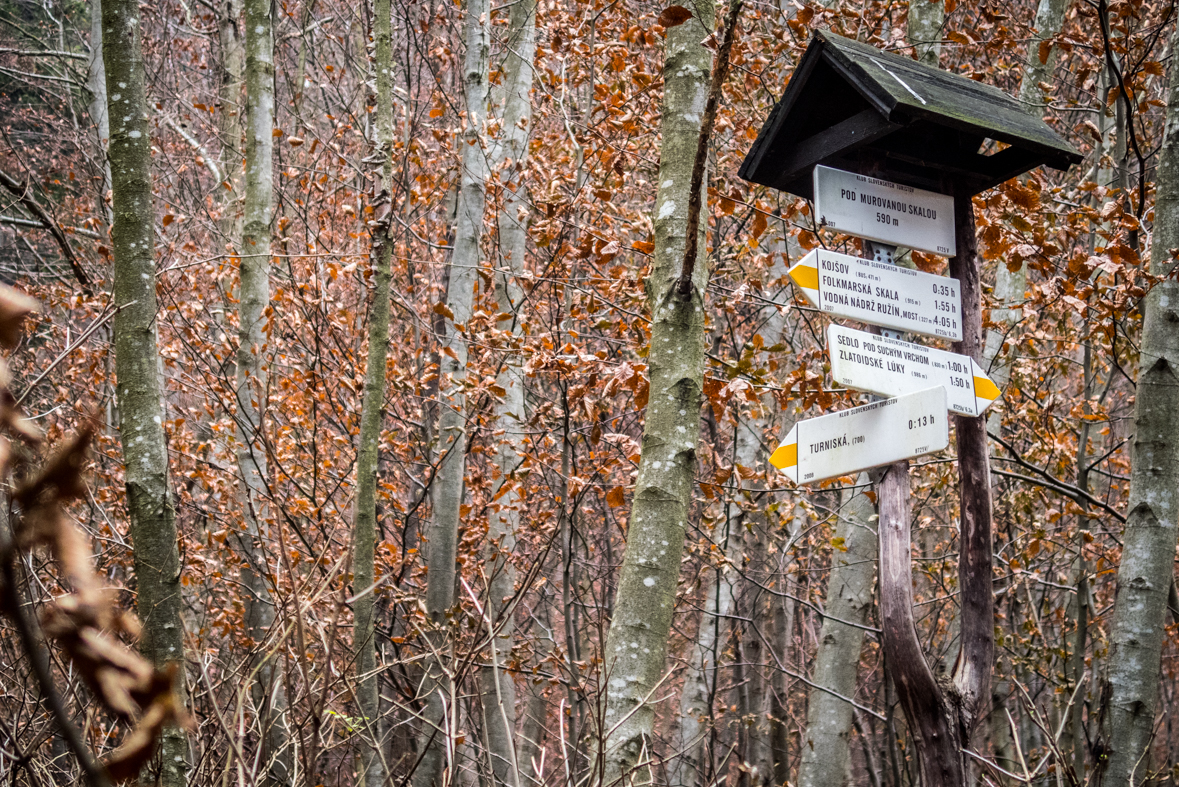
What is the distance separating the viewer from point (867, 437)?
3.11m

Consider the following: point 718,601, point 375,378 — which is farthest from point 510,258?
point 718,601

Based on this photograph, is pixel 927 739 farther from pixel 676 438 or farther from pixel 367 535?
pixel 367 535

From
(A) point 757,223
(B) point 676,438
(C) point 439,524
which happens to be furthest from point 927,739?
(C) point 439,524

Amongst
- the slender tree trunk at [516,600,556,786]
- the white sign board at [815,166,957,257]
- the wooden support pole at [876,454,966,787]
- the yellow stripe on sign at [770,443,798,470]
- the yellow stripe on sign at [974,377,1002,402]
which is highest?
the white sign board at [815,166,957,257]

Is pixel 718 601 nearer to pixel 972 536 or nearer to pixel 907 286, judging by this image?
pixel 972 536

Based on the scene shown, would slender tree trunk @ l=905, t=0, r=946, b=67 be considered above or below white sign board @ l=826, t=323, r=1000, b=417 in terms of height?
above

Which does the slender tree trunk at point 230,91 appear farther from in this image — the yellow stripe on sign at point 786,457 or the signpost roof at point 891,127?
the yellow stripe on sign at point 786,457

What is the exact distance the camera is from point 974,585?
3.35m

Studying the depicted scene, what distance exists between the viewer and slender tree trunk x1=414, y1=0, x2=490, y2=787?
6.11 metres

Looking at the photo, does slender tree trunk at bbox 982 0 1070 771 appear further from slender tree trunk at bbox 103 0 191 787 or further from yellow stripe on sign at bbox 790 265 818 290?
slender tree trunk at bbox 103 0 191 787

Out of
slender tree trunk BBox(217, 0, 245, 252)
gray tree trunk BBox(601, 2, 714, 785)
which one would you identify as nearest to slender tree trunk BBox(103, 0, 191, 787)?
gray tree trunk BBox(601, 2, 714, 785)

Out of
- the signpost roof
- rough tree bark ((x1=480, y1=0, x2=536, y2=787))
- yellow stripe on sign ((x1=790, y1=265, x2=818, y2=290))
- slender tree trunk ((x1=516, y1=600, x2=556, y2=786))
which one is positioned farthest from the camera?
slender tree trunk ((x1=516, y1=600, x2=556, y2=786))

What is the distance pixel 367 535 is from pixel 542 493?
4959 mm

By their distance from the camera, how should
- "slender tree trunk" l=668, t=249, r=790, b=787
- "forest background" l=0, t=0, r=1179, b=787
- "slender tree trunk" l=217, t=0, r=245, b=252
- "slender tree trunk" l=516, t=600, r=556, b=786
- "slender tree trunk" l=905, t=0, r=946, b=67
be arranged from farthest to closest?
"slender tree trunk" l=217, t=0, r=245, b=252 → "slender tree trunk" l=668, t=249, r=790, b=787 → "slender tree trunk" l=516, t=600, r=556, b=786 → "slender tree trunk" l=905, t=0, r=946, b=67 → "forest background" l=0, t=0, r=1179, b=787
